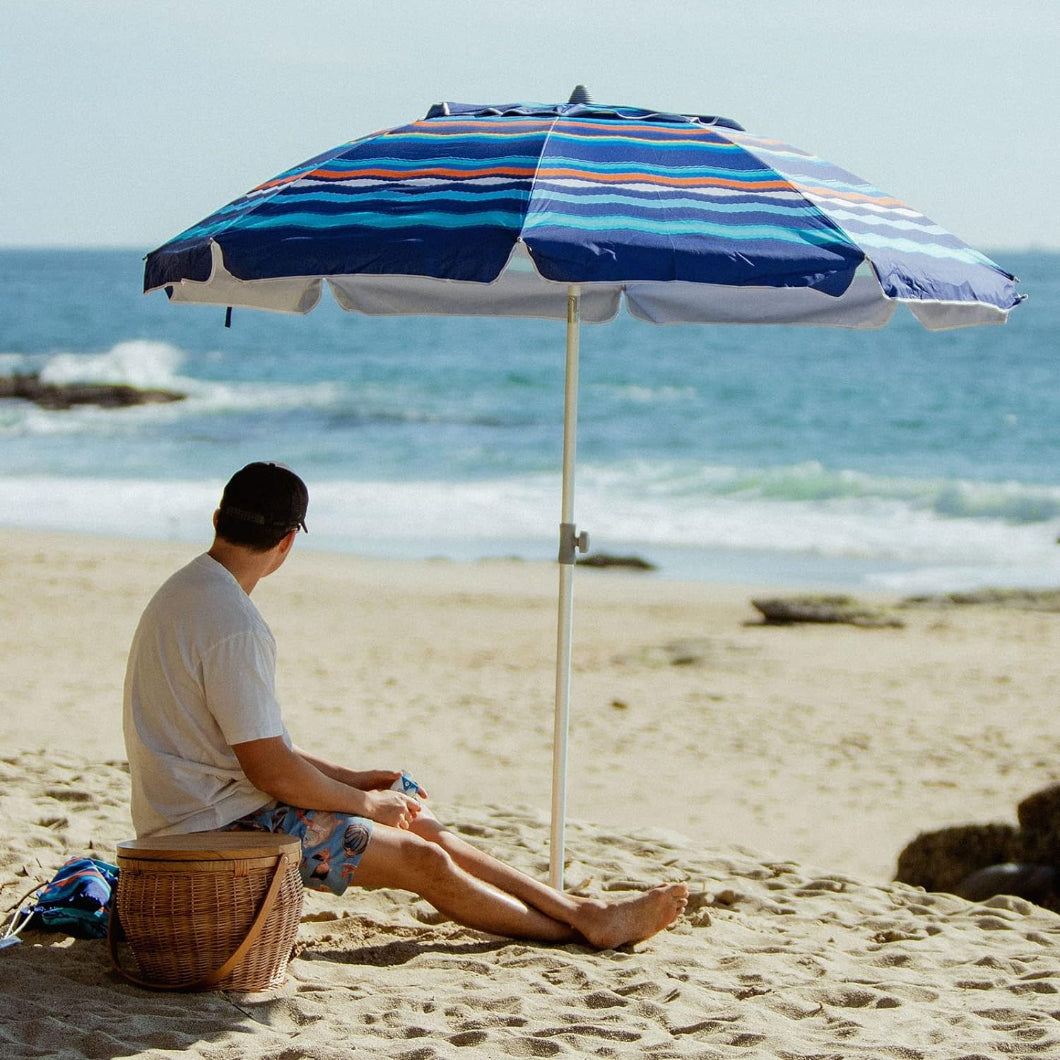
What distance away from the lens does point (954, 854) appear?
5.55 m

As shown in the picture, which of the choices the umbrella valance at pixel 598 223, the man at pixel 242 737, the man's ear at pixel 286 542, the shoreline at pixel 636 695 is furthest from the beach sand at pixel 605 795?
the umbrella valance at pixel 598 223

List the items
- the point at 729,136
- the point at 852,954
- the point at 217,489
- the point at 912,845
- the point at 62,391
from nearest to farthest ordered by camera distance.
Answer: the point at 729,136 < the point at 852,954 < the point at 912,845 < the point at 217,489 < the point at 62,391

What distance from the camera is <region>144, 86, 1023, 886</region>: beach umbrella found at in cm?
282

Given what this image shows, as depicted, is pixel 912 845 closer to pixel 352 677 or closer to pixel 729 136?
pixel 729 136

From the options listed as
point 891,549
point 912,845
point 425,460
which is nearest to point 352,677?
point 912,845

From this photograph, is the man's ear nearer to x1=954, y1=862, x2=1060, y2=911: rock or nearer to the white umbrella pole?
the white umbrella pole

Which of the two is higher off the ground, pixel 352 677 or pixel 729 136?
pixel 729 136

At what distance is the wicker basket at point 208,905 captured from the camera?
9.91 ft

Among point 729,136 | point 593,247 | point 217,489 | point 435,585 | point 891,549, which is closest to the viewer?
point 593,247

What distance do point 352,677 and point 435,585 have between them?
137 inches

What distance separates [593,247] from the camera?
109 inches

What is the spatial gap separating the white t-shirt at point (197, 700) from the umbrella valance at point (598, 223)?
0.74m

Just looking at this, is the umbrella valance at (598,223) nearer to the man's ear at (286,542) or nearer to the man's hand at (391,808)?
the man's ear at (286,542)

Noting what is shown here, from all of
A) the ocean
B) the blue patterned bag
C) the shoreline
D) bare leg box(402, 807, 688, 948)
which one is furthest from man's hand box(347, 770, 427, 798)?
the ocean
